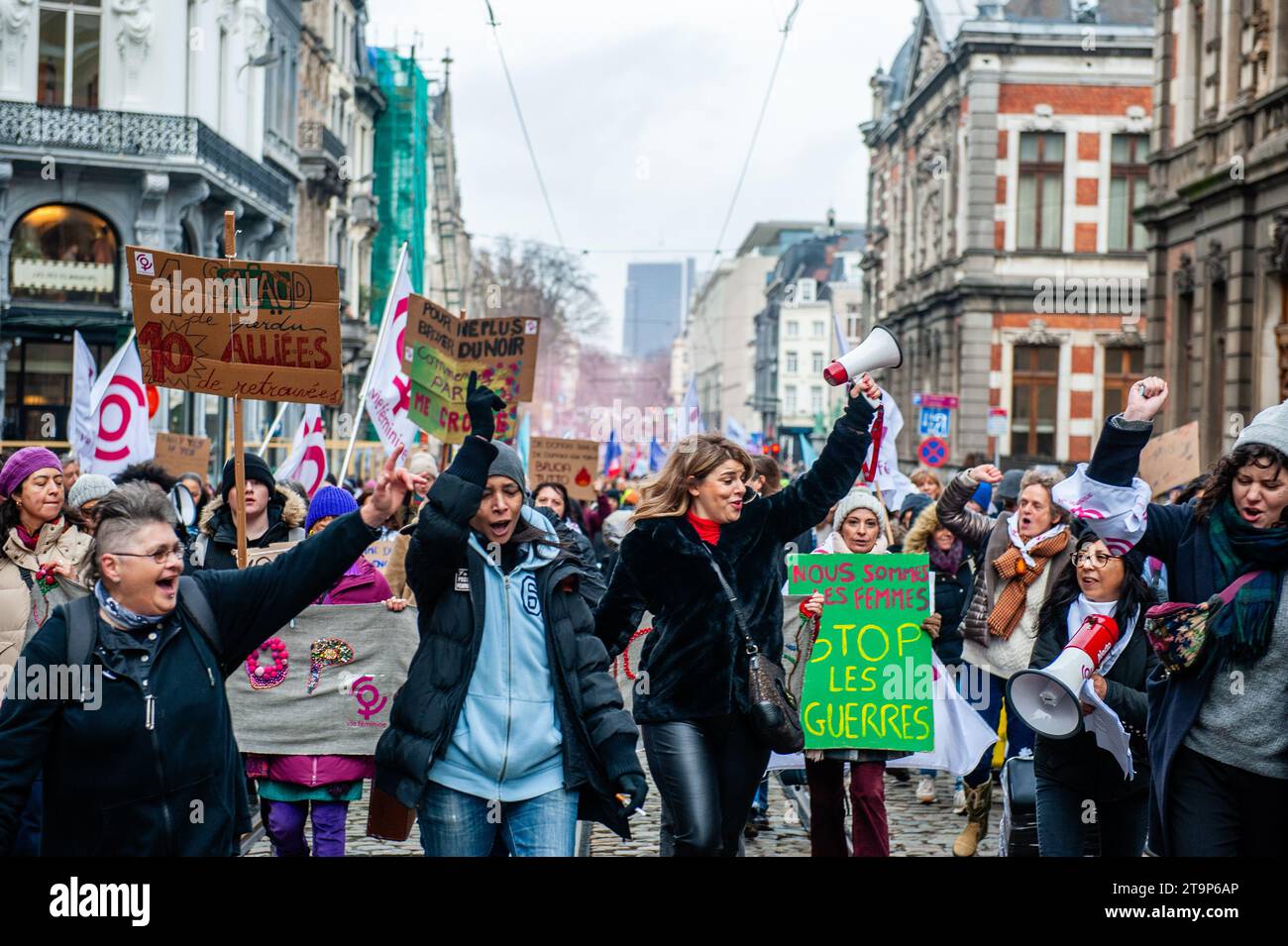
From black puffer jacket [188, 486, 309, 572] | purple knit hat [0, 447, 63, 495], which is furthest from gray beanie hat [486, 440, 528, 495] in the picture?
purple knit hat [0, 447, 63, 495]

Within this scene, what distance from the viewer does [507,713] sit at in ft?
17.2

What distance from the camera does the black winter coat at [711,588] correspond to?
5.97 metres

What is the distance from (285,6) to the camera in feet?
129

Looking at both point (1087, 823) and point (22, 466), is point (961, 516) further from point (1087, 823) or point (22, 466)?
point (22, 466)

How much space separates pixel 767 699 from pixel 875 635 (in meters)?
2.46

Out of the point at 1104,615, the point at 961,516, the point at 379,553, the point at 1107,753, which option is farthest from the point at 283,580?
the point at 379,553

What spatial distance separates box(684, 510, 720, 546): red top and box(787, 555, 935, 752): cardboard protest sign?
6.70ft

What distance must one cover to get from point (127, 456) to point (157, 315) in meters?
7.42

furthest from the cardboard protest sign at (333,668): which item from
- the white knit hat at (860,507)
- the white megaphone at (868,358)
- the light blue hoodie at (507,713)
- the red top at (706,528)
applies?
the white megaphone at (868,358)

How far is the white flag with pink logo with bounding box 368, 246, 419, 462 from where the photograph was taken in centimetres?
1206

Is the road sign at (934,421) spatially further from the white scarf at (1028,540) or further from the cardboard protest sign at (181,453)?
the white scarf at (1028,540)

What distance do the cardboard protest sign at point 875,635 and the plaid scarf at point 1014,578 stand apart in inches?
19.8

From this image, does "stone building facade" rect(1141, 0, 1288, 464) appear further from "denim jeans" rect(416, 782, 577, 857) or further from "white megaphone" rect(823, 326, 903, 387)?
"denim jeans" rect(416, 782, 577, 857)
